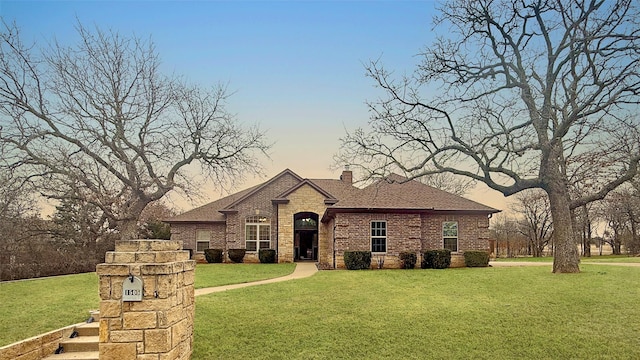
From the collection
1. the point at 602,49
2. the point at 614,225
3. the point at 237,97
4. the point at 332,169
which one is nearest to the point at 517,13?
the point at 602,49

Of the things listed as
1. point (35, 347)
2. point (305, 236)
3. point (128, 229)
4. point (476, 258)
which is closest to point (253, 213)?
point (305, 236)

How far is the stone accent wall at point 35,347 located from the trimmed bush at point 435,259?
16.6 m

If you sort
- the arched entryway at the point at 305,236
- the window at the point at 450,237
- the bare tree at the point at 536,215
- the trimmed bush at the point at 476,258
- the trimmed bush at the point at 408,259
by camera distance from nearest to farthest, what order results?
the trimmed bush at the point at 408,259 < the trimmed bush at the point at 476,258 < the window at the point at 450,237 < the arched entryway at the point at 305,236 < the bare tree at the point at 536,215

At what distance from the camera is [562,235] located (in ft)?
55.5

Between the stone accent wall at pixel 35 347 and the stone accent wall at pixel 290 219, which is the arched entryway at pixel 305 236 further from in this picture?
the stone accent wall at pixel 35 347

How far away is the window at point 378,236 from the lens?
72.3 feet

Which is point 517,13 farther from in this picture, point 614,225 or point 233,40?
point 614,225

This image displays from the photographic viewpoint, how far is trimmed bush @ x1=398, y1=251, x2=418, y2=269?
2144cm

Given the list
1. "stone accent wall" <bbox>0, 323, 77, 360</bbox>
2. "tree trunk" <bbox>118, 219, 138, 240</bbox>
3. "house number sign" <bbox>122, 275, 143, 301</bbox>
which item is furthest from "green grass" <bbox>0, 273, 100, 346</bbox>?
"tree trunk" <bbox>118, 219, 138, 240</bbox>

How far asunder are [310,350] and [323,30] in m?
10.9

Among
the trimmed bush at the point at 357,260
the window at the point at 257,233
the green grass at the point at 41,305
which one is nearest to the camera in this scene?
A: the green grass at the point at 41,305

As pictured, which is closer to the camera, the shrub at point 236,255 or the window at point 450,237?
the window at point 450,237

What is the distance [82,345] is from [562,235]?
622 inches

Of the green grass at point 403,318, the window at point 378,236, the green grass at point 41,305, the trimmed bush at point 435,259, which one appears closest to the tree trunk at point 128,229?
the green grass at point 41,305
